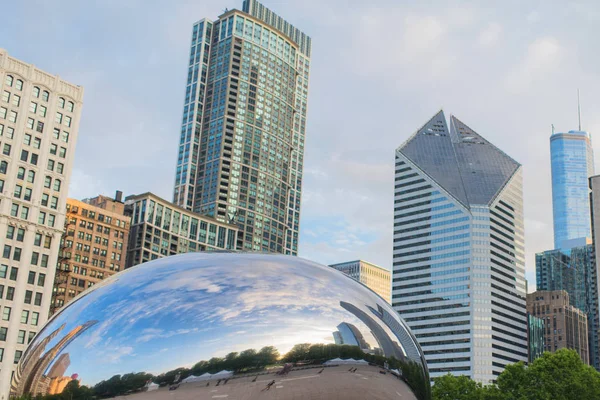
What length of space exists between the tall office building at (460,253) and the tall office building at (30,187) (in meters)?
93.7

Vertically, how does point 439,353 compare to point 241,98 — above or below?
below

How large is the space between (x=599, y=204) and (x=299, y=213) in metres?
82.6

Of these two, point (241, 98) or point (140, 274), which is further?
point (241, 98)

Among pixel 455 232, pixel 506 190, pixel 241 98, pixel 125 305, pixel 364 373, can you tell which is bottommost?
pixel 364 373

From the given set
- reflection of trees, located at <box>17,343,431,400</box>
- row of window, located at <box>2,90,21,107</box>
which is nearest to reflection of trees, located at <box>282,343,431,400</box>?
reflection of trees, located at <box>17,343,431,400</box>

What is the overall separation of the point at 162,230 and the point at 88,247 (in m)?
21.8

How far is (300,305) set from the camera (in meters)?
6.96

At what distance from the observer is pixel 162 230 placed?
12531cm

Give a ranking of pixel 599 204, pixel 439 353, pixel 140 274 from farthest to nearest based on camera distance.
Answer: pixel 439 353 → pixel 599 204 → pixel 140 274

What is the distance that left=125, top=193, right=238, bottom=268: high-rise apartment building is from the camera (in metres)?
122

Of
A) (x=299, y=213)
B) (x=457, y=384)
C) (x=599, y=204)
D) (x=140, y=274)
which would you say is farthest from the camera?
(x=299, y=213)

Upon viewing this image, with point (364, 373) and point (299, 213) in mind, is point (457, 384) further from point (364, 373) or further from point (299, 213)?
point (299, 213)

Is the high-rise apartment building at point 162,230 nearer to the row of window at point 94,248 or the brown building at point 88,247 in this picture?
the row of window at point 94,248

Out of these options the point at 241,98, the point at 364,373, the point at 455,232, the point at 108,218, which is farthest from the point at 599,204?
the point at 364,373
